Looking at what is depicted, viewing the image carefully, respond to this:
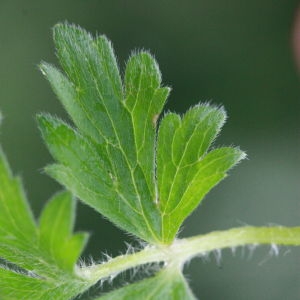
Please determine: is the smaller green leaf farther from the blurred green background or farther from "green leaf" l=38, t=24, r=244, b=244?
the blurred green background

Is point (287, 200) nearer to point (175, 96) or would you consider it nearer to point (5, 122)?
point (175, 96)

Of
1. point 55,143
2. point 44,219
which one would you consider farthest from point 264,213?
point 44,219

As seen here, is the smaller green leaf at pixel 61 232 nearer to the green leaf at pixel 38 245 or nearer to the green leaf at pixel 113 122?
the green leaf at pixel 38 245

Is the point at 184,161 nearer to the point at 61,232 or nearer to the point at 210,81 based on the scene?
the point at 61,232

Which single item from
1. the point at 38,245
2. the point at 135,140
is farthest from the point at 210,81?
the point at 38,245

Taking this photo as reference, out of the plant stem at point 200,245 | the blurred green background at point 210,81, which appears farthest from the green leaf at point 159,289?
the blurred green background at point 210,81

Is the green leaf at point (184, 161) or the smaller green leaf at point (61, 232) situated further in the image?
the green leaf at point (184, 161)
